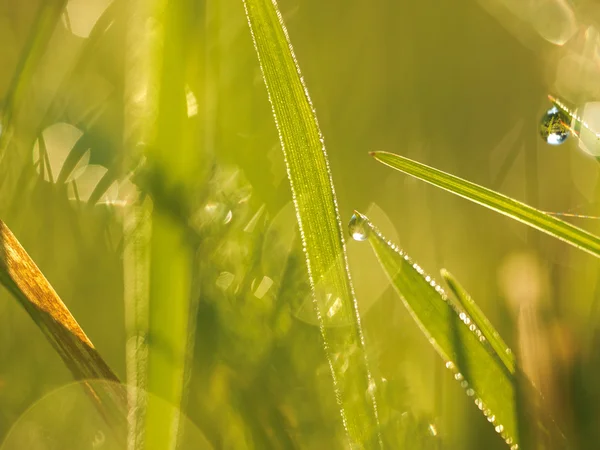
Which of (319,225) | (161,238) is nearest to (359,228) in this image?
(319,225)

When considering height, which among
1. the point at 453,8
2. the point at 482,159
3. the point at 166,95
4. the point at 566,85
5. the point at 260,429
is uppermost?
the point at 453,8

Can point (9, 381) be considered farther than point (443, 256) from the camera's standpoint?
No

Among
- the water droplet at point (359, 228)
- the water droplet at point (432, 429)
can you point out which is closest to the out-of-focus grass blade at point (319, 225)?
the water droplet at point (359, 228)

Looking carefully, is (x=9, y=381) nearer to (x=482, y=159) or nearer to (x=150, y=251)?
(x=150, y=251)

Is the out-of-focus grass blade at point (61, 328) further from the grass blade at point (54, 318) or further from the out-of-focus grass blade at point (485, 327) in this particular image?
the out-of-focus grass blade at point (485, 327)

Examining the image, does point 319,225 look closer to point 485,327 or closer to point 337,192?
point 485,327

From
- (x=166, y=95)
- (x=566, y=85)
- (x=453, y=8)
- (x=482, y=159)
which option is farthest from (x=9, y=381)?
(x=453, y=8)

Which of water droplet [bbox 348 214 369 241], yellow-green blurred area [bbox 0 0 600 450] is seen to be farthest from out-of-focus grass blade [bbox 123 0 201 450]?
water droplet [bbox 348 214 369 241]
